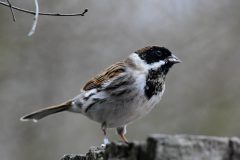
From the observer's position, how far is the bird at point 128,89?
16.1ft

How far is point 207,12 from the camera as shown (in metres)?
8.81

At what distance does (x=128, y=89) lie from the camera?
4.96m

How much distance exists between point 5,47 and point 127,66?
330cm

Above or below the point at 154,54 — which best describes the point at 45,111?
below

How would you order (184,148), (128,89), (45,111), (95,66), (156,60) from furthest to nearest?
(95,66), (45,111), (156,60), (128,89), (184,148)

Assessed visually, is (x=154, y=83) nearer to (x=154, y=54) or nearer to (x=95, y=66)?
(x=154, y=54)

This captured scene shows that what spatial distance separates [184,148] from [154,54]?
3.32 metres

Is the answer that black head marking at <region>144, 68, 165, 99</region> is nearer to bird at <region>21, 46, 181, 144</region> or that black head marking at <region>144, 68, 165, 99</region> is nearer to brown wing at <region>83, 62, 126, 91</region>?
bird at <region>21, 46, 181, 144</region>

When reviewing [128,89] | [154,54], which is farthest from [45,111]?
[154,54]

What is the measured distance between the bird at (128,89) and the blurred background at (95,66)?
2.73 metres

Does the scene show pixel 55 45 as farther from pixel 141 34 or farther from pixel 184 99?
pixel 184 99

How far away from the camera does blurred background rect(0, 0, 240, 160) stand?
809cm

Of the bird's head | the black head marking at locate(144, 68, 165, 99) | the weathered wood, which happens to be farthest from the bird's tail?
the weathered wood

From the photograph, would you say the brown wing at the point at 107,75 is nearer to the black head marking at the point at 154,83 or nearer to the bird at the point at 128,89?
the bird at the point at 128,89
